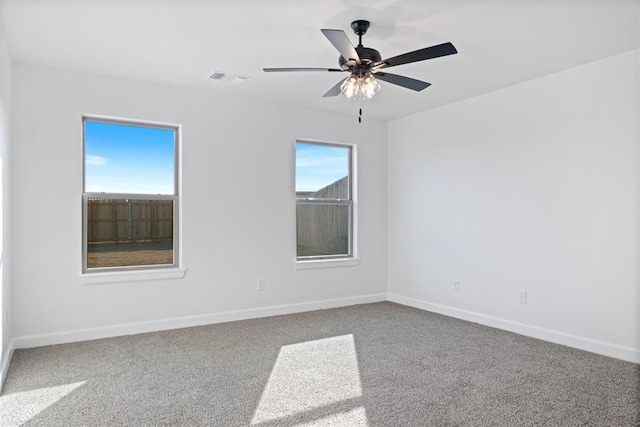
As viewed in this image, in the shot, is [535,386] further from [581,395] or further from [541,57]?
[541,57]

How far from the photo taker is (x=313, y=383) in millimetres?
2943

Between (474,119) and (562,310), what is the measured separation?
2.12m

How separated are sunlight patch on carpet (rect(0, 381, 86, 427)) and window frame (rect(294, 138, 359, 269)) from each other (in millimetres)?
2821

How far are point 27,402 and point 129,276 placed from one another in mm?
1637

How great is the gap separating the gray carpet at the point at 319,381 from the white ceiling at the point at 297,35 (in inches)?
95.9

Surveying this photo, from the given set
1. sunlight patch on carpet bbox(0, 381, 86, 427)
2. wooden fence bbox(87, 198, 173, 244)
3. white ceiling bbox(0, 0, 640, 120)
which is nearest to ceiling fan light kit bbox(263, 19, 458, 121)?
white ceiling bbox(0, 0, 640, 120)

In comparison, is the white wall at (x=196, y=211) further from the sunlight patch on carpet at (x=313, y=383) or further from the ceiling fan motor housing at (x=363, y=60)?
the ceiling fan motor housing at (x=363, y=60)

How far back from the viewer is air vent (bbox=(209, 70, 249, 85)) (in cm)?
397

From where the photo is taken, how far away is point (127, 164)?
4.29 metres

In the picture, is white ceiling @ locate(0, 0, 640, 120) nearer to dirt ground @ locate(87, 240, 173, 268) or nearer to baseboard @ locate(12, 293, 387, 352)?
dirt ground @ locate(87, 240, 173, 268)

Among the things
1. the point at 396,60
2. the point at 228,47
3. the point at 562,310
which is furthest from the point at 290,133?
the point at 562,310

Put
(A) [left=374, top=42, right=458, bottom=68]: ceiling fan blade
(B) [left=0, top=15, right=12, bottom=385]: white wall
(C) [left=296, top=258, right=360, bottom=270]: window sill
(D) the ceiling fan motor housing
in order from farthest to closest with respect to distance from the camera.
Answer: (C) [left=296, top=258, right=360, bottom=270]: window sill → (B) [left=0, top=15, right=12, bottom=385]: white wall → (D) the ceiling fan motor housing → (A) [left=374, top=42, right=458, bottom=68]: ceiling fan blade

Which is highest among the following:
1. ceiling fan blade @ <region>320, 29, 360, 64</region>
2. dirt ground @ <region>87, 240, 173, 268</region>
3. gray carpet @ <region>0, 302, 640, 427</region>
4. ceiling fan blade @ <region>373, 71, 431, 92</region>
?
ceiling fan blade @ <region>320, 29, 360, 64</region>

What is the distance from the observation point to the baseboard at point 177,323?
378cm
